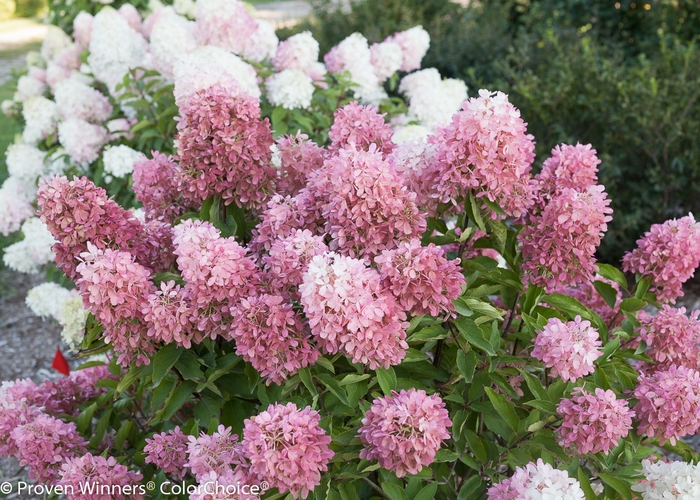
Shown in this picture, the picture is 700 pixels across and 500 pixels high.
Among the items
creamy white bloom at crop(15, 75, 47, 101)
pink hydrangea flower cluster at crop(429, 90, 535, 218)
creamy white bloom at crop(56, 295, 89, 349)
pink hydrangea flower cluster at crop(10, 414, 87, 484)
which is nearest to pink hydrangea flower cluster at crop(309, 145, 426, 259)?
pink hydrangea flower cluster at crop(429, 90, 535, 218)

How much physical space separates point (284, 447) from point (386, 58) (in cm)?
300

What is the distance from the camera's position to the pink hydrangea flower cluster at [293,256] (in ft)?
5.79

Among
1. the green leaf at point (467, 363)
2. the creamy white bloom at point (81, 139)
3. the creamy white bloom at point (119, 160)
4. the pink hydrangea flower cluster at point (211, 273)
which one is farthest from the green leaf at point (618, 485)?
the creamy white bloom at point (81, 139)

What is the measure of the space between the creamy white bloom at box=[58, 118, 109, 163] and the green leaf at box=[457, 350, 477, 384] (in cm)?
270

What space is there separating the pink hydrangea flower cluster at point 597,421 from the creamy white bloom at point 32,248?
2.87 m

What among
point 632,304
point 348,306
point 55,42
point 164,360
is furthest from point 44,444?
point 55,42

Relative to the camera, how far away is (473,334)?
6.17 feet

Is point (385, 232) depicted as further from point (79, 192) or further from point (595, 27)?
point (595, 27)

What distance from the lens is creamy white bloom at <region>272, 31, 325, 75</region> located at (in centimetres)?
368

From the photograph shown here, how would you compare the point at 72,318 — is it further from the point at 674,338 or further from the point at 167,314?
the point at 674,338

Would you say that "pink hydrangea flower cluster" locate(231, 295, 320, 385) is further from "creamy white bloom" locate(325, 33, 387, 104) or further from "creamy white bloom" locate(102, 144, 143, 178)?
"creamy white bloom" locate(325, 33, 387, 104)

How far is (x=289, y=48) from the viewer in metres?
3.68

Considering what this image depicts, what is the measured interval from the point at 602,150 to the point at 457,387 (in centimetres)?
339

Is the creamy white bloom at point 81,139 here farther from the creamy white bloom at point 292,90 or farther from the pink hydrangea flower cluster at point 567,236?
the pink hydrangea flower cluster at point 567,236
